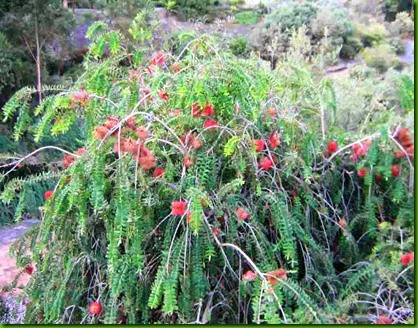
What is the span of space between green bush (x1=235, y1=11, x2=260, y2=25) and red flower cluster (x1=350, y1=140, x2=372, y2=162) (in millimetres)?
7909

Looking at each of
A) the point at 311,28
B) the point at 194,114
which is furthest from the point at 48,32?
the point at 194,114

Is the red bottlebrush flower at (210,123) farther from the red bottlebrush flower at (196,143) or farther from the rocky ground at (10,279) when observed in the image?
the rocky ground at (10,279)

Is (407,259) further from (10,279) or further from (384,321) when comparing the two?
(10,279)

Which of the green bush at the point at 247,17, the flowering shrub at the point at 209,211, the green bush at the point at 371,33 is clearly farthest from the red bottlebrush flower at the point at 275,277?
the green bush at the point at 247,17

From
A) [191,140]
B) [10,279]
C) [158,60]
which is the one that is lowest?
[10,279]

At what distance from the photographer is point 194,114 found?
6.67ft

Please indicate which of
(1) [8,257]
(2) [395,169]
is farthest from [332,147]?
(1) [8,257]

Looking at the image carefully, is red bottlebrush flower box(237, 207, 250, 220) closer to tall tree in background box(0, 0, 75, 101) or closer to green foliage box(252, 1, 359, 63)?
tall tree in background box(0, 0, 75, 101)

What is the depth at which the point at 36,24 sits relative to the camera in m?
5.73

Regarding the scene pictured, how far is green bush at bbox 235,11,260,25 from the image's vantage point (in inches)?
383

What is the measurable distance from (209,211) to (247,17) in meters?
8.72

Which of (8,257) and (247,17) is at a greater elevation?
(247,17)

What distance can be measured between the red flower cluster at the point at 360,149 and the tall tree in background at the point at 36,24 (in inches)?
166

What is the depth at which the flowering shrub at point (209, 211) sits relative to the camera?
170 cm
